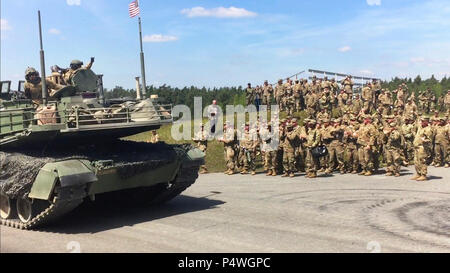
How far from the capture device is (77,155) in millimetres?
9828

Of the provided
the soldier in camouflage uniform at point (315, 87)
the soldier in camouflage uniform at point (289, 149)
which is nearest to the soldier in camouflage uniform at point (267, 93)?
the soldier in camouflage uniform at point (315, 87)

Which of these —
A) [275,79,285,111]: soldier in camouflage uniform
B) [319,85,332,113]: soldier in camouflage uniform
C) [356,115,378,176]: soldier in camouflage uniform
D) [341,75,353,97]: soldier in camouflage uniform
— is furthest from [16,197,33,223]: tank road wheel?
[341,75,353,97]: soldier in camouflage uniform

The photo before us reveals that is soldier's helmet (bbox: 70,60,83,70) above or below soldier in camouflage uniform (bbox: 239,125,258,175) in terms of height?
above

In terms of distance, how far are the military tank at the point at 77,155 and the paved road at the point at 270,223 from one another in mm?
538

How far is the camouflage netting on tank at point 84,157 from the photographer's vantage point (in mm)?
9148

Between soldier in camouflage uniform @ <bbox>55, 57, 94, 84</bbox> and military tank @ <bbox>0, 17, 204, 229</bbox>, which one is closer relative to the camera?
military tank @ <bbox>0, 17, 204, 229</bbox>

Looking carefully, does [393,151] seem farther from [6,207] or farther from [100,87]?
[6,207]

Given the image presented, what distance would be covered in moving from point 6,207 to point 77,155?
1989 mm

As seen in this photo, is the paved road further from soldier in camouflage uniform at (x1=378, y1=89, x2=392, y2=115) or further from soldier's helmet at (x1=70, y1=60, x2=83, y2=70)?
soldier in camouflage uniform at (x1=378, y1=89, x2=392, y2=115)

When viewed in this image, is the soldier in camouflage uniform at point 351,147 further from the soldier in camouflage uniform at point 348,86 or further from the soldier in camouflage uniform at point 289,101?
the soldier in camouflage uniform at point 348,86

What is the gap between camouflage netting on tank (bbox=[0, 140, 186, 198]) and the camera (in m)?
9.15

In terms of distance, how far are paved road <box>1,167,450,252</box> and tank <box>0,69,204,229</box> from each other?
1.78ft
